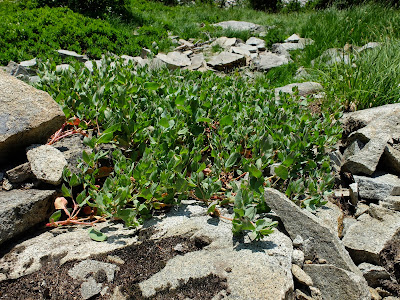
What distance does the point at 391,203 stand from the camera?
10.3ft

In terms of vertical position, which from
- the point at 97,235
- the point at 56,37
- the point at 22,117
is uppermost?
the point at 22,117

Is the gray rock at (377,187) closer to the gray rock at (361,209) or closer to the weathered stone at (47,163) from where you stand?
the gray rock at (361,209)

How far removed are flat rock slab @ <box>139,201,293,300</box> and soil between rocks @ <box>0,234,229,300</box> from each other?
0.04m

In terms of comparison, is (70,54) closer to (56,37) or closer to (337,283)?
(56,37)

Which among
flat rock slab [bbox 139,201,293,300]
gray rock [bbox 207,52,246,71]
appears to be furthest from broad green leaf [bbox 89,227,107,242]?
gray rock [bbox 207,52,246,71]

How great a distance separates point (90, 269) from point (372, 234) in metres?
2.00

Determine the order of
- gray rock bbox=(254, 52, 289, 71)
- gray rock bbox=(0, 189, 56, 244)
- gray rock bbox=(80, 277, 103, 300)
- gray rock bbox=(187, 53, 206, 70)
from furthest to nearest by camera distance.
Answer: gray rock bbox=(187, 53, 206, 70) < gray rock bbox=(254, 52, 289, 71) < gray rock bbox=(0, 189, 56, 244) < gray rock bbox=(80, 277, 103, 300)

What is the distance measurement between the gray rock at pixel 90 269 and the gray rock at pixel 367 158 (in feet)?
8.37

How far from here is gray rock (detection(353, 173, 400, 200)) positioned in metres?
3.25

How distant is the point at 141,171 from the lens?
227 cm

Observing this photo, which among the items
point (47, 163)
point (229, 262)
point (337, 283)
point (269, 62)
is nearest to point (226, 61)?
point (269, 62)

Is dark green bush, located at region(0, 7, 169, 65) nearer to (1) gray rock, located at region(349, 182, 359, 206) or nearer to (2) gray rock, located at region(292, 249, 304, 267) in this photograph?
(1) gray rock, located at region(349, 182, 359, 206)

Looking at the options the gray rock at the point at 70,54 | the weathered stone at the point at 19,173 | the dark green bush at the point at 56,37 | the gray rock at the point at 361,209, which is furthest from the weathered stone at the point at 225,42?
the weathered stone at the point at 19,173

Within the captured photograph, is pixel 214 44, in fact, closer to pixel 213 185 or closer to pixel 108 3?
pixel 108 3
